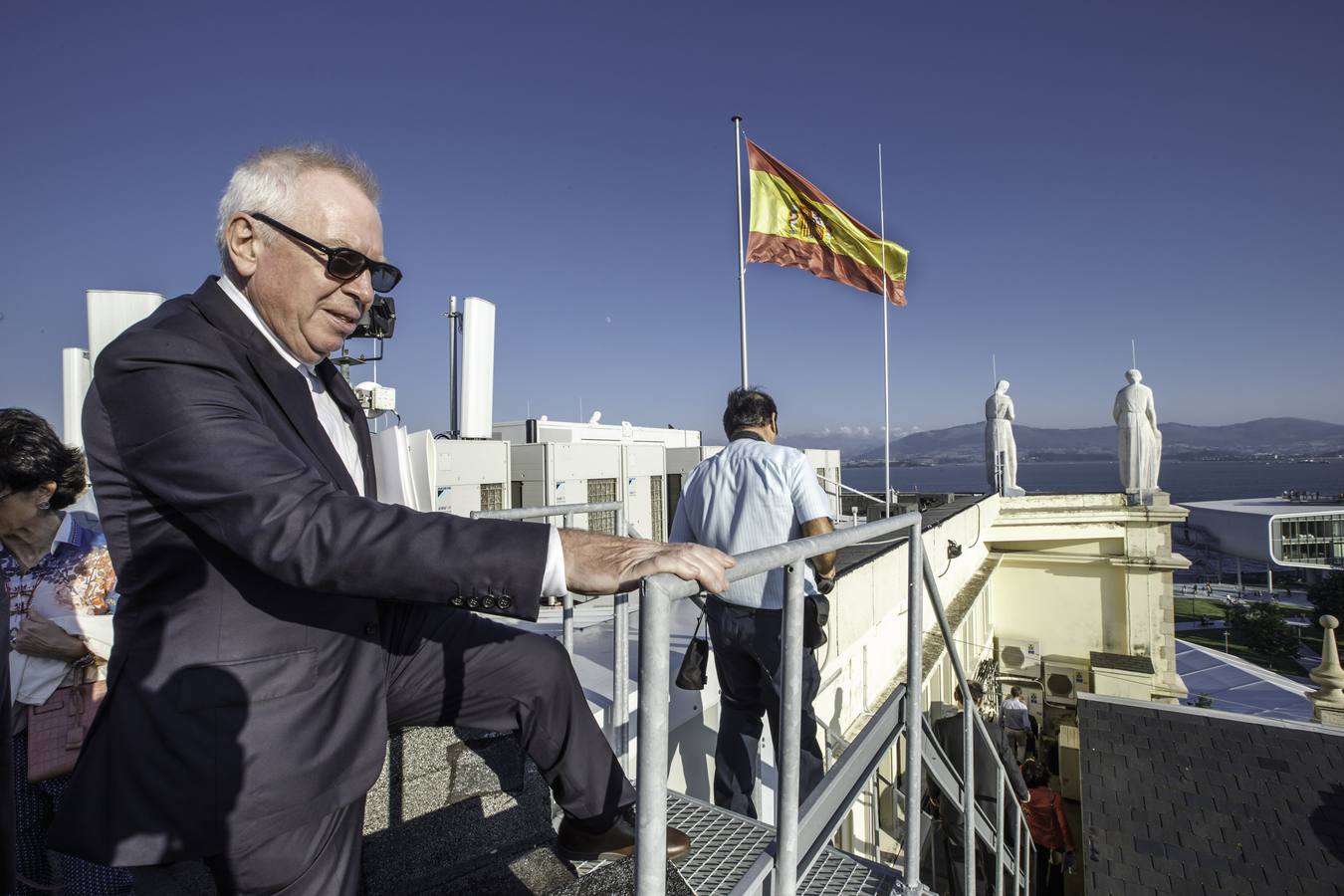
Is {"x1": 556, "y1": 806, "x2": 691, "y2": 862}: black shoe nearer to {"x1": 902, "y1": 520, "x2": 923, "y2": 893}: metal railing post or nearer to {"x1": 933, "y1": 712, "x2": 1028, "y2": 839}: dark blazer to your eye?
{"x1": 902, "y1": 520, "x2": 923, "y2": 893}: metal railing post

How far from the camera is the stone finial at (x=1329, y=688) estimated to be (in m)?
13.0

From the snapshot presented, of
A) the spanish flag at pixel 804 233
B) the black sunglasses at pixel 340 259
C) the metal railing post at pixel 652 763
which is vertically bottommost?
the metal railing post at pixel 652 763

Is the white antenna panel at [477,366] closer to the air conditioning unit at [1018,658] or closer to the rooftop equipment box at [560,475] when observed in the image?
the rooftop equipment box at [560,475]

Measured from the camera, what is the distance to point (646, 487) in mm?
14828

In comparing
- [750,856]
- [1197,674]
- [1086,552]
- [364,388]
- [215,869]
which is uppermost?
[364,388]

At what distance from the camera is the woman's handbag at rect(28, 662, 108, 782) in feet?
6.72

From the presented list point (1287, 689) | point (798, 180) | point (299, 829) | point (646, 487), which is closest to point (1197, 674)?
point (1287, 689)

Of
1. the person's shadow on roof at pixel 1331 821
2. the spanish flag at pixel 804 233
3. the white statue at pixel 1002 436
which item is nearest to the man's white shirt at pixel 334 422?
the spanish flag at pixel 804 233

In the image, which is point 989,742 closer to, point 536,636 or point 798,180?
point 536,636

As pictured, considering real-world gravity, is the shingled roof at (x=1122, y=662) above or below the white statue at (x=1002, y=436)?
below

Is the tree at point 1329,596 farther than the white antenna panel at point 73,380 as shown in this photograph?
Yes

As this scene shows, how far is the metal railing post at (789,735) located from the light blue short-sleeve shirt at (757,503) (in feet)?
4.72

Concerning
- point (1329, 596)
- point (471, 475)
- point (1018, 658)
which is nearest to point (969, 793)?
point (471, 475)

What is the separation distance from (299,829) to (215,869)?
0.16 m
